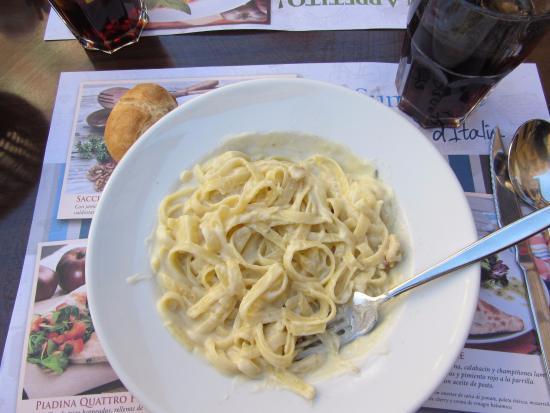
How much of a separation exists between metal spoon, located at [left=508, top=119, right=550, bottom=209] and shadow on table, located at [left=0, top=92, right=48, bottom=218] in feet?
4.25

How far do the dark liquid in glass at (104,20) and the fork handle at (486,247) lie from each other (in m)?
1.12

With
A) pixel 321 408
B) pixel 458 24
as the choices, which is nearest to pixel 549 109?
pixel 458 24

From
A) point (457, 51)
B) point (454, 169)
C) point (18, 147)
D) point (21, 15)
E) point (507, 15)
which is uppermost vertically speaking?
point (507, 15)

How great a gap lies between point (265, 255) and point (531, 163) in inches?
28.4

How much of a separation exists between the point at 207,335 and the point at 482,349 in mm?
616

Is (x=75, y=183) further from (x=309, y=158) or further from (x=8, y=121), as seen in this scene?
(x=309, y=158)

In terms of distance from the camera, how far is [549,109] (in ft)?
3.98

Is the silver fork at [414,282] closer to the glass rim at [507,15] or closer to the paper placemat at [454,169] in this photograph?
the paper placemat at [454,169]

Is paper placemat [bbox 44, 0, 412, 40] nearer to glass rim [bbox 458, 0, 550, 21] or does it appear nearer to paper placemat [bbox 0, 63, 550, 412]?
paper placemat [bbox 0, 63, 550, 412]

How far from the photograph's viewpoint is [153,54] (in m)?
1.36

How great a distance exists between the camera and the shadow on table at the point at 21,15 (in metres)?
1.41

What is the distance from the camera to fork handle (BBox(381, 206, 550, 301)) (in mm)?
799

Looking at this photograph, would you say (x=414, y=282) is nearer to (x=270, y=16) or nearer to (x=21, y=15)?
(x=270, y=16)

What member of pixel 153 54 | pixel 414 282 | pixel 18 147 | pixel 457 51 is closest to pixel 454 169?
pixel 457 51
